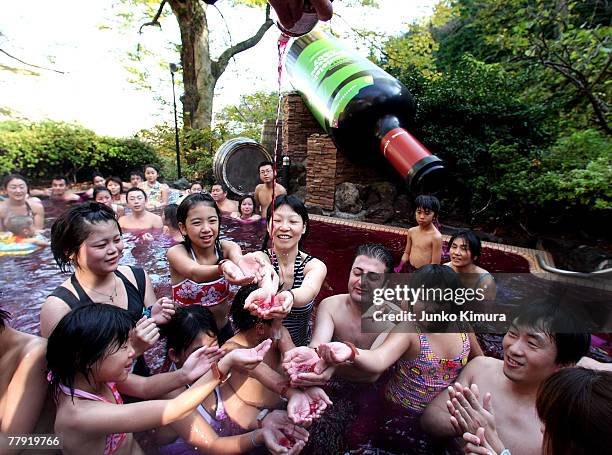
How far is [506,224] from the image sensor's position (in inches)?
270

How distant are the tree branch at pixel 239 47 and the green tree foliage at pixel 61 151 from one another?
15.8 feet

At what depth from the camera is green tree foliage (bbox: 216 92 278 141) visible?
61.4 feet

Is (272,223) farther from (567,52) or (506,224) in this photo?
(567,52)

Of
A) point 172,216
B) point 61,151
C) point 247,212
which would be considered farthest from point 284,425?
point 61,151

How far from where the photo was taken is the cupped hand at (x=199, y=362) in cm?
180

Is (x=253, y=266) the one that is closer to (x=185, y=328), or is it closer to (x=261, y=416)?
(x=185, y=328)

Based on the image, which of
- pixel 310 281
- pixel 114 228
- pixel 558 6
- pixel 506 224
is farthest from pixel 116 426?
pixel 558 6

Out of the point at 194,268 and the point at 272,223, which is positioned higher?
the point at 272,223

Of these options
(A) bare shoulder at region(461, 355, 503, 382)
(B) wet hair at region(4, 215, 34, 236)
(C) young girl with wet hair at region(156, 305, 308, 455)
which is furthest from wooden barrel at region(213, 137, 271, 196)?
(A) bare shoulder at region(461, 355, 503, 382)

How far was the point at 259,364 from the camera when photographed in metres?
2.23

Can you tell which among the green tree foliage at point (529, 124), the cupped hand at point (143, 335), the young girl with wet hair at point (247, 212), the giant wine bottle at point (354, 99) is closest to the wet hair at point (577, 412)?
the cupped hand at point (143, 335)

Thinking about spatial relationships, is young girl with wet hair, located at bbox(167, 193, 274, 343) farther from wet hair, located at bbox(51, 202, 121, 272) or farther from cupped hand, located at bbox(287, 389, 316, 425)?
cupped hand, located at bbox(287, 389, 316, 425)

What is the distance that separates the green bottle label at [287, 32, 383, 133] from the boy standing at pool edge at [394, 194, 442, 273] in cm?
287

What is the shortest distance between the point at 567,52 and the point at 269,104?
14102 mm
